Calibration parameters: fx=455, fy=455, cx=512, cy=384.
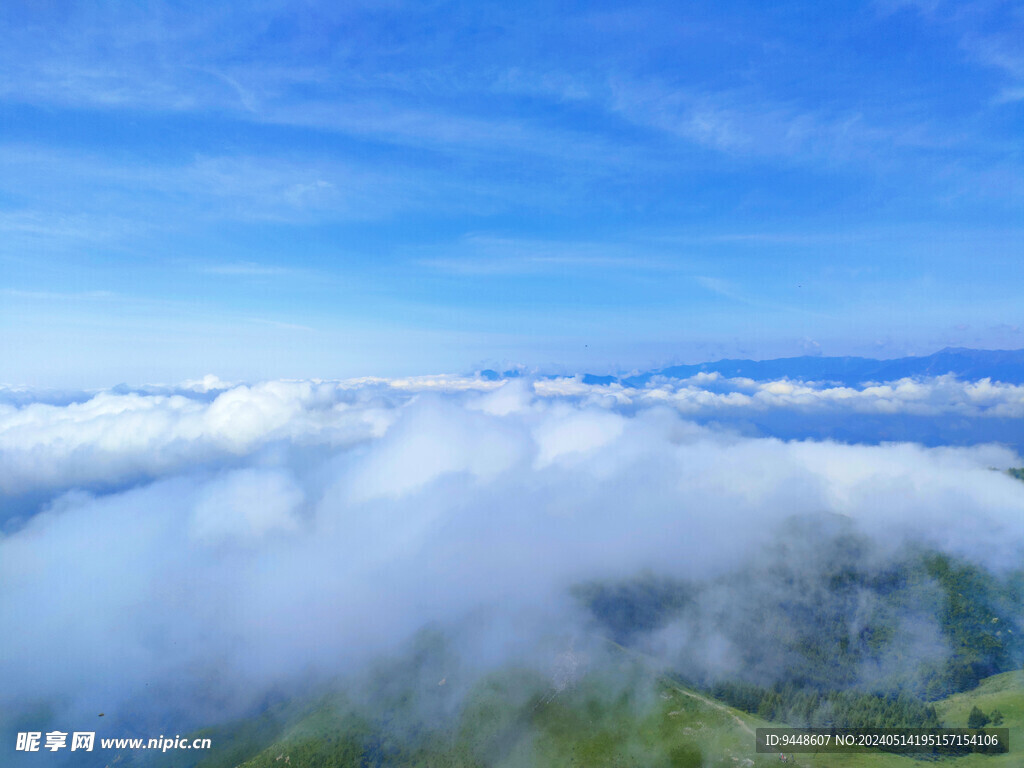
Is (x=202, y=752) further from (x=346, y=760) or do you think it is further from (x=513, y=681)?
(x=513, y=681)

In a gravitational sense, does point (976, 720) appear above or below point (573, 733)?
above

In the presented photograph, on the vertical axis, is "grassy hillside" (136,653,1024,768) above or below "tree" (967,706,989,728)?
below

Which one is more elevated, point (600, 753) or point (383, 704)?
point (600, 753)

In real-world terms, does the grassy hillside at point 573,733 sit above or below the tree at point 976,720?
below

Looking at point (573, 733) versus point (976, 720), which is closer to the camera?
point (976, 720)

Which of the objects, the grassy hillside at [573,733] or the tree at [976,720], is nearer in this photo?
the grassy hillside at [573,733]

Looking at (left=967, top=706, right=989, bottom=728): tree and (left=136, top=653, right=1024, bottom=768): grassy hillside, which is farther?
(left=967, top=706, right=989, bottom=728): tree

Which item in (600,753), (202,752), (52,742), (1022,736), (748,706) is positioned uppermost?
(52,742)

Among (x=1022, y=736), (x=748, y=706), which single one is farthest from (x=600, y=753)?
(x=1022, y=736)
